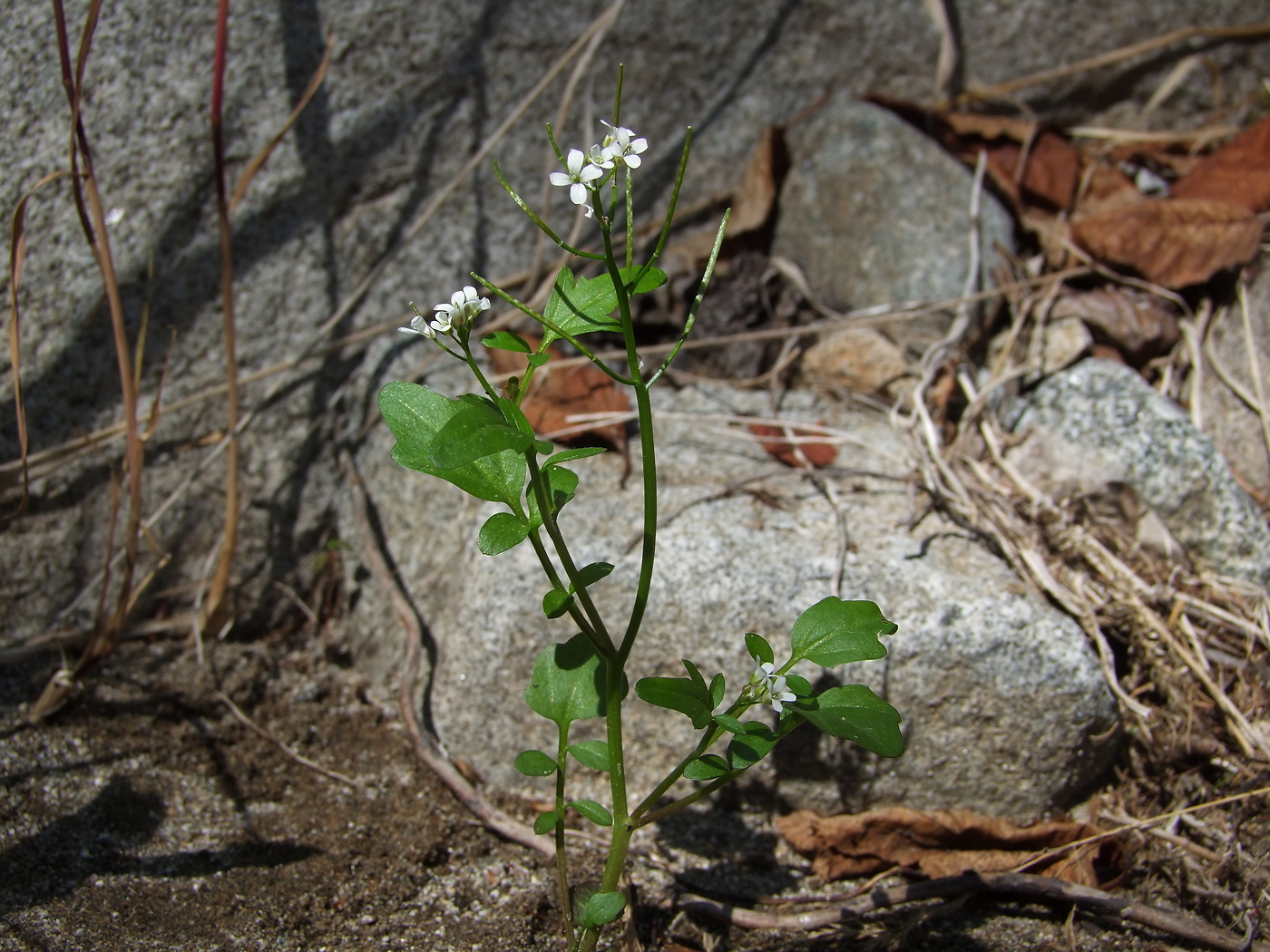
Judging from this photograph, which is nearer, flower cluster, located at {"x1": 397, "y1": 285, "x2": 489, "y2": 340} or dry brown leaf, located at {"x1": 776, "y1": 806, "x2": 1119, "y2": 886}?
flower cluster, located at {"x1": 397, "y1": 285, "x2": 489, "y2": 340}

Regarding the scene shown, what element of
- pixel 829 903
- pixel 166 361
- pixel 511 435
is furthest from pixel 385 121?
→ pixel 829 903

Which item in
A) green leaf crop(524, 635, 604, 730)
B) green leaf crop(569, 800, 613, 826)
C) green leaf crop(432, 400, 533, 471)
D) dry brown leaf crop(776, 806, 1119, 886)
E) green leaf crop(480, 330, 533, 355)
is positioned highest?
green leaf crop(480, 330, 533, 355)

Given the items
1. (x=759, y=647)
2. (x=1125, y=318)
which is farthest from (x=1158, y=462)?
(x=759, y=647)

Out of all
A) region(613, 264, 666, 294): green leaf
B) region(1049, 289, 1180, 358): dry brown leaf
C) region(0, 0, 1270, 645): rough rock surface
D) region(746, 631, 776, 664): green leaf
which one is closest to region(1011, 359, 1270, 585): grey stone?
region(1049, 289, 1180, 358): dry brown leaf

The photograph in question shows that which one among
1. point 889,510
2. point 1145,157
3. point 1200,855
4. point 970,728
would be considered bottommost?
point 1200,855

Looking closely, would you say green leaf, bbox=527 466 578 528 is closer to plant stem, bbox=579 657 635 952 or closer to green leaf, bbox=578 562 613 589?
green leaf, bbox=578 562 613 589

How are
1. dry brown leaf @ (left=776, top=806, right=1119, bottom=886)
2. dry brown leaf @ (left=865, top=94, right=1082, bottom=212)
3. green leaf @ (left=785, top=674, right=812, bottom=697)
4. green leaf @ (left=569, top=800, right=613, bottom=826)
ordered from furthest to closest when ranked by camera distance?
dry brown leaf @ (left=865, top=94, right=1082, bottom=212)
dry brown leaf @ (left=776, top=806, right=1119, bottom=886)
green leaf @ (left=569, top=800, right=613, bottom=826)
green leaf @ (left=785, top=674, right=812, bottom=697)

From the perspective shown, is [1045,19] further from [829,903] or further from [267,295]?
[829,903]
